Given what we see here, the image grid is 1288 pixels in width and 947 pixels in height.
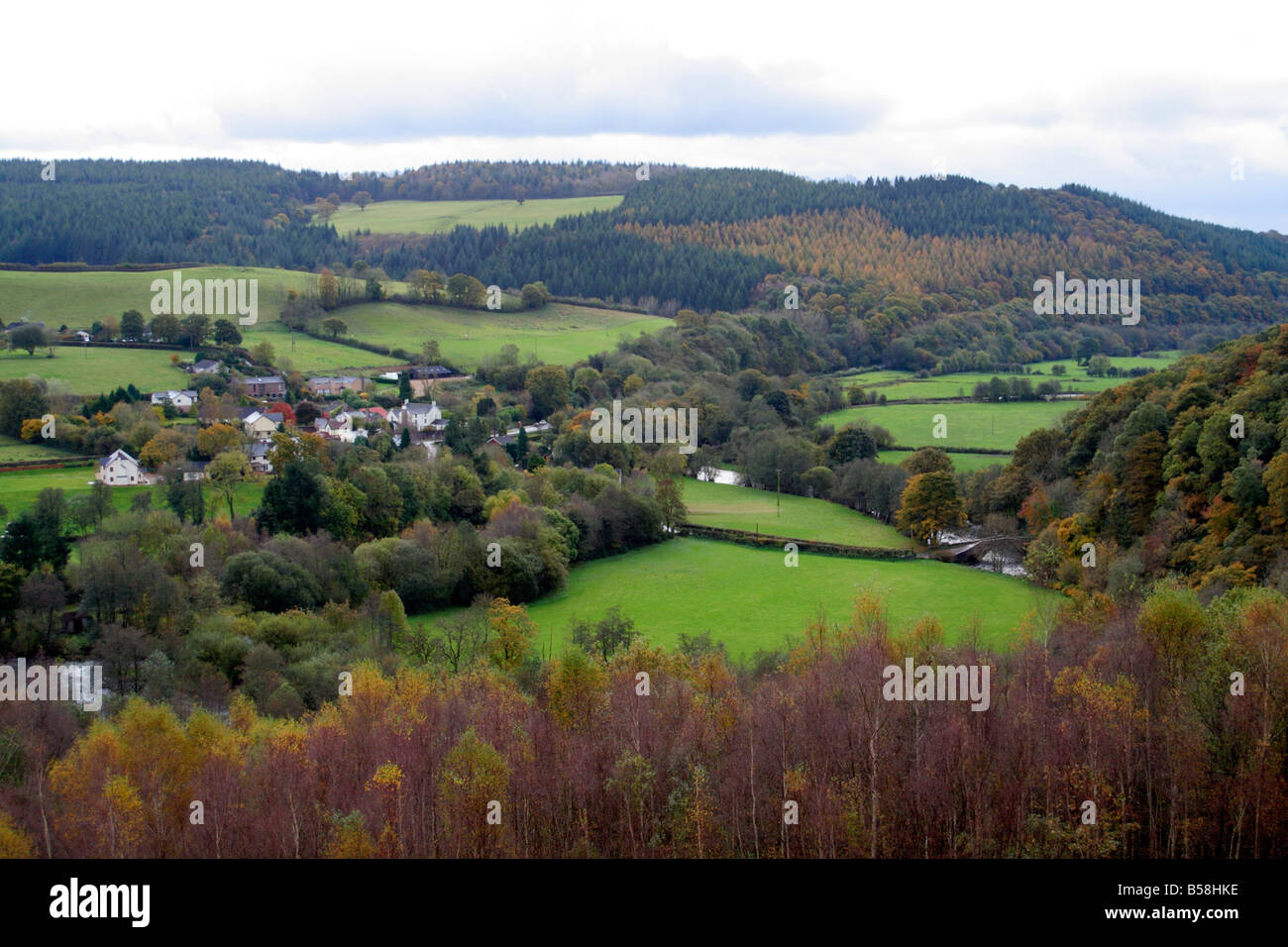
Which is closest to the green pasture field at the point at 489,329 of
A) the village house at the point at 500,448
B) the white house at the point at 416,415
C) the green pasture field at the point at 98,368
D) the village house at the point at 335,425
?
the white house at the point at 416,415

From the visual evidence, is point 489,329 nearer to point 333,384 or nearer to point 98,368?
point 333,384

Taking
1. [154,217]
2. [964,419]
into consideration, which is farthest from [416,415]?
[154,217]

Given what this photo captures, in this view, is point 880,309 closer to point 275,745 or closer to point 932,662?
point 932,662

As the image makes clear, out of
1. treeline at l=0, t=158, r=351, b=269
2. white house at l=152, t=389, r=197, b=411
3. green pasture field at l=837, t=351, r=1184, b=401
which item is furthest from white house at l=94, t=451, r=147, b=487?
treeline at l=0, t=158, r=351, b=269

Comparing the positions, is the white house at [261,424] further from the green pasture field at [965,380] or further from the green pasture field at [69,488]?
the green pasture field at [965,380]

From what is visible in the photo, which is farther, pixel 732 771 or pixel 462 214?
pixel 462 214

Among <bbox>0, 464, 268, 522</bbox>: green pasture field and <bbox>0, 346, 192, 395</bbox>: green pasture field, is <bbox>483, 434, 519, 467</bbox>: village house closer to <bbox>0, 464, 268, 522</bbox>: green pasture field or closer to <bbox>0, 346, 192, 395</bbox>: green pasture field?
<bbox>0, 464, 268, 522</bbox>: green pasture field
